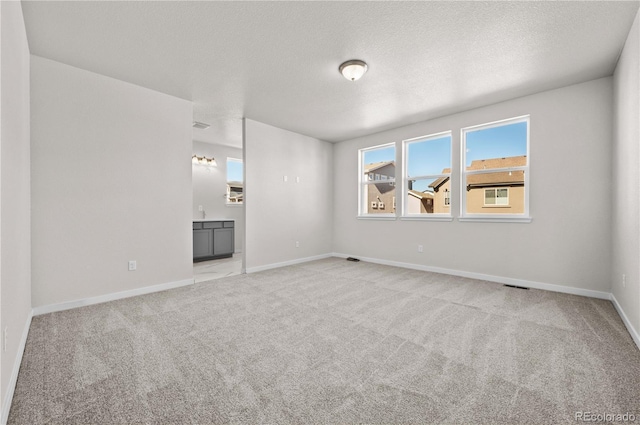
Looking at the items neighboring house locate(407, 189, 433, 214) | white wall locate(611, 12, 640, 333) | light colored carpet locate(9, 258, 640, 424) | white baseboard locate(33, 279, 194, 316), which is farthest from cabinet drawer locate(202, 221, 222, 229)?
white wall locate(611, 12, 640, 333)

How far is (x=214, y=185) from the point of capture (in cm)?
652

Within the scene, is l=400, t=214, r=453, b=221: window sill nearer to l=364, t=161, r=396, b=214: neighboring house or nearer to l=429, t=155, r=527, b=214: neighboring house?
l=429, t=155, r=527, b=214: neighboring house

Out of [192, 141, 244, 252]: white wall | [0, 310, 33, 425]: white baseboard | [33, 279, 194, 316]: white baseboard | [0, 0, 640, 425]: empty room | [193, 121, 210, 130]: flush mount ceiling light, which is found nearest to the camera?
[0, 310, 33, 425]: white baseboard

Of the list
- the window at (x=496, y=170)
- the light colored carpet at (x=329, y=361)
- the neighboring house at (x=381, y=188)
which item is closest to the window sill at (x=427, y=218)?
the window at (x=496, y=170)

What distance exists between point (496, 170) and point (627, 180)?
155cm

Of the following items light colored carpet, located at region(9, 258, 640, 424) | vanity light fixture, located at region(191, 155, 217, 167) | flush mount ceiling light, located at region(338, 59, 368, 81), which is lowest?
light colored carpet, located at region(9, 258, 640, 424)

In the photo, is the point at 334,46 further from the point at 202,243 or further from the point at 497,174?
the point at 202,243

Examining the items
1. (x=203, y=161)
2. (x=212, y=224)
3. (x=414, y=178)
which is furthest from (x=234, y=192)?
(x=414, y=178)

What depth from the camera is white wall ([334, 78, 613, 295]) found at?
10.4 ft

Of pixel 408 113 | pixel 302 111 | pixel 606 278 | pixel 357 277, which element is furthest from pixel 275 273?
pixel 606 278

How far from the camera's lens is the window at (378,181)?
539 cm

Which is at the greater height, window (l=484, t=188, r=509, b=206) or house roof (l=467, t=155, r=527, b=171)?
house roof (l=467, t=155, r=527, b=171)

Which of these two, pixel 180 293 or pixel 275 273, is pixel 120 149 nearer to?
pixel 180 293

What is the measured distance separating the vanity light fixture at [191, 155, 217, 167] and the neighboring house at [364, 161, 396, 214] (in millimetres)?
3552
